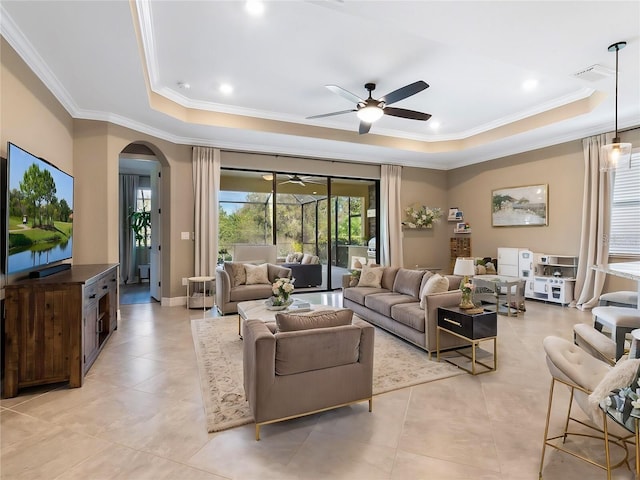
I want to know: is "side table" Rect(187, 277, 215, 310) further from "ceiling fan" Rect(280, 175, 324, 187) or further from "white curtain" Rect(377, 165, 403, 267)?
"white curtain" Rect(377, 165, 403, 267)

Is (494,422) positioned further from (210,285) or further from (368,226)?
(368,226)

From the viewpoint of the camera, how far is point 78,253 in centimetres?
485

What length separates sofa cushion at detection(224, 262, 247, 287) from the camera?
555cm

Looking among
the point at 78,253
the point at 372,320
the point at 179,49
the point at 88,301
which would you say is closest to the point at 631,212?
the point at 372,320

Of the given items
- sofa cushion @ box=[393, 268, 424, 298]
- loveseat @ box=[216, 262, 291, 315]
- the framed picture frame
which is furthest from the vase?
the framed picture frame

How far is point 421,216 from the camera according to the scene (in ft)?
27.0

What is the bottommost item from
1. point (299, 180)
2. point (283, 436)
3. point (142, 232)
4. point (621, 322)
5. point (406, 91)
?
point (283, 436)

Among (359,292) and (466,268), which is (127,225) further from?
(466,268)

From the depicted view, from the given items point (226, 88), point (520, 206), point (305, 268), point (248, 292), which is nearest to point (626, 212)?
point (520, 206)

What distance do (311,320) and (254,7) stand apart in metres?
2.77

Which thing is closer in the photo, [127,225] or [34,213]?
[34,213]

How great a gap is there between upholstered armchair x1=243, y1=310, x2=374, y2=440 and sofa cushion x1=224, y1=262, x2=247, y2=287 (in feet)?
10.4

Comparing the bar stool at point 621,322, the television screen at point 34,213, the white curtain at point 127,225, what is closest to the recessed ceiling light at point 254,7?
the television screen at point 34,213

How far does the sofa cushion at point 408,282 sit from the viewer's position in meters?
4.56
